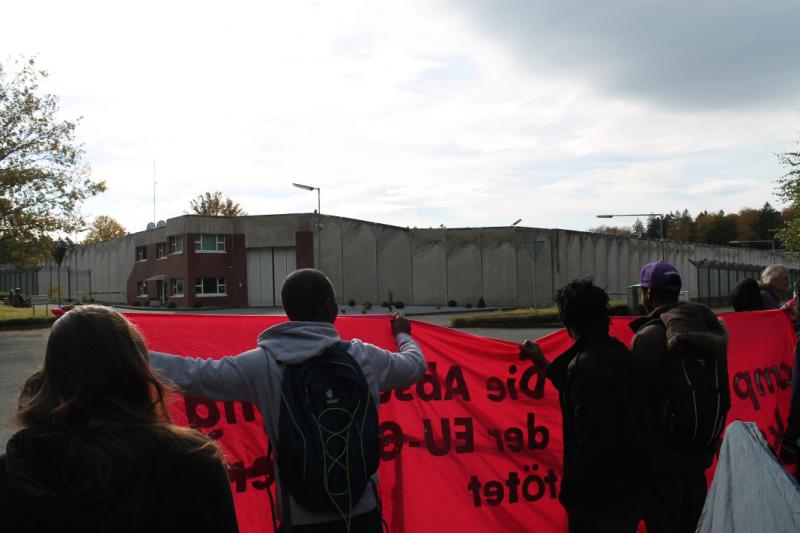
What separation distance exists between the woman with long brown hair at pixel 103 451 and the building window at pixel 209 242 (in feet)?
163

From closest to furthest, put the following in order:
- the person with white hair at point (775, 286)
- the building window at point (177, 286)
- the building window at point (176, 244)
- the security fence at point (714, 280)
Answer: the person with white hair at point (775, 286) → the security fence at point (714, 280) → the building window at point (177, 286) → the building window at point (176, 244)

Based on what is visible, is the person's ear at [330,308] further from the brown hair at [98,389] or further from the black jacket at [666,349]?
the black jacket at [666,349]

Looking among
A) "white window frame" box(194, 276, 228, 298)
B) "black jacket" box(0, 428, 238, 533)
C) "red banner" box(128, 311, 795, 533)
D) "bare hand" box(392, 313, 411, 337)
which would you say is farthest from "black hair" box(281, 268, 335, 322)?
"white window frame" box(194, 276, 228, 298)

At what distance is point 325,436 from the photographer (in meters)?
2.66

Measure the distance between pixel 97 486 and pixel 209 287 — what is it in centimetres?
5004

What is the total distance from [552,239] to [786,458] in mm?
44535

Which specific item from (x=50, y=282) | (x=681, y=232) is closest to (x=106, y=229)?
(x=50, y=282)

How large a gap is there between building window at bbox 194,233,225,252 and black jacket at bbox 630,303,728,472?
4877cm

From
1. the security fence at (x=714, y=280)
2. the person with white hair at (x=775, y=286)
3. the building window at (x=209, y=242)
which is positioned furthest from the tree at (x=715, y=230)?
the person with white hair at (x=775, y=286)

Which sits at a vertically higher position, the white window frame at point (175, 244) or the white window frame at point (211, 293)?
the white window frame at point (175, 244)

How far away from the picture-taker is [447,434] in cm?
466

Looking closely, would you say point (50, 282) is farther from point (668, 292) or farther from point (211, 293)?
point (668, 292)

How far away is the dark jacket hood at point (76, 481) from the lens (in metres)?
1.69

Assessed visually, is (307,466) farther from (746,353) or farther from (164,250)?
(164,250)
